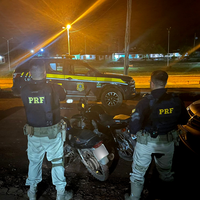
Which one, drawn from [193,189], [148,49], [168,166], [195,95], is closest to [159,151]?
[168,166]

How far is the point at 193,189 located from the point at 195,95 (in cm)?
830

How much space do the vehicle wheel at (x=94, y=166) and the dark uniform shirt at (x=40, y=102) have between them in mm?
889

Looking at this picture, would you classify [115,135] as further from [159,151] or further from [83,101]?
[159,151]

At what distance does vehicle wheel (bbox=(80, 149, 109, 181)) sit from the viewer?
10.4ft

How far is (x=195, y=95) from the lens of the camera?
1057 cm

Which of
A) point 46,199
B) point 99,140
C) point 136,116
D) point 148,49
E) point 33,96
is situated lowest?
point 46,199

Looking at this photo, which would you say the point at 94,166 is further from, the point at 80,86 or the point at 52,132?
the point at 80,86

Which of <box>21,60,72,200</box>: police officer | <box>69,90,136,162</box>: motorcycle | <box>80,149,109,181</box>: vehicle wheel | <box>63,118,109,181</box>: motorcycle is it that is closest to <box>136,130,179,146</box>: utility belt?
<box>63,118,109,181</box>: motorcycle

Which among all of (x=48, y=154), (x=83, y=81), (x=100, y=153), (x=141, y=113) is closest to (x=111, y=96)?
(x=83, y=81)

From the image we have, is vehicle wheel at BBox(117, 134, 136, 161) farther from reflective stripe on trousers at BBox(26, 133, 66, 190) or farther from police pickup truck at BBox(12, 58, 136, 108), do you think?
police pickup truck at BBox(12, 58, 136, 108)

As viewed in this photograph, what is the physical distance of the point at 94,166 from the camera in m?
3.24

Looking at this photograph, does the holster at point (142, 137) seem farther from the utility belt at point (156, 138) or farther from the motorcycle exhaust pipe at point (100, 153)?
the motorcycle exhaust pipe at point (100, 153)

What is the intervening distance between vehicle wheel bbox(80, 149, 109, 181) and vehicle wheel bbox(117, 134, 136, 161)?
0.73m

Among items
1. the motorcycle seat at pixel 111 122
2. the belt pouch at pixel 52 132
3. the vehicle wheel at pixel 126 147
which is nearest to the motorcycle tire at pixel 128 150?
the vehicle wheel at pixel 126 147
